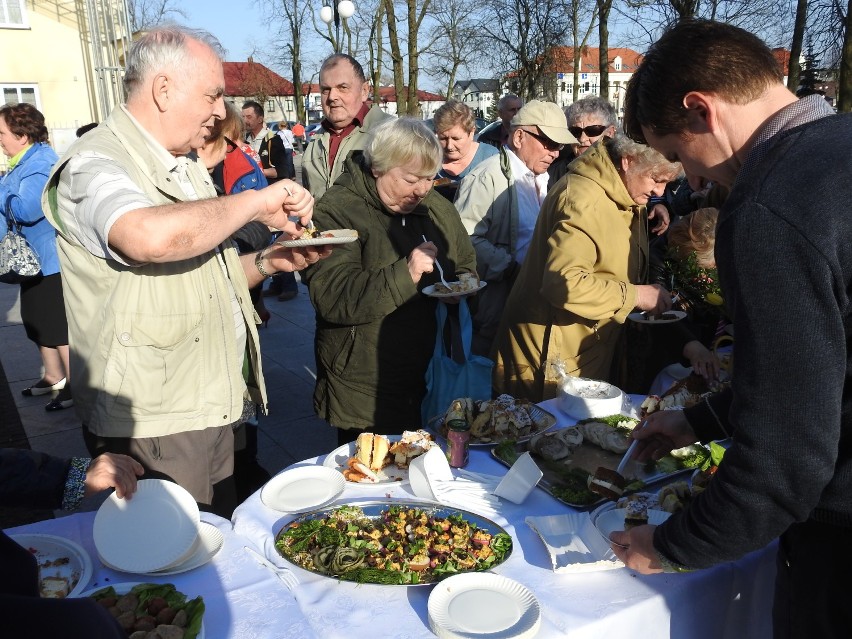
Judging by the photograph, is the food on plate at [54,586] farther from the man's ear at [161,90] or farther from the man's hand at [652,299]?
the man's hand at [652,299]

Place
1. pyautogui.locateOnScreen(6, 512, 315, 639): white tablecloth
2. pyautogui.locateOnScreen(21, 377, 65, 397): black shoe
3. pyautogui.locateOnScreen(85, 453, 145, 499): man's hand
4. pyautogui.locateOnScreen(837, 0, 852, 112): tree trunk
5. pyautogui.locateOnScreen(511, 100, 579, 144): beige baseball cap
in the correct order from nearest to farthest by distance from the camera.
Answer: pyautogui.locateOnScreen(6, 512, 315, 639): white tablecloth → pyautogui.locateOnScreen(85, 453, 145, 499): man's hand → pyautogui.locateOnScreen(511, 100, 579, 144): beige baseball cap → pyautogui.locateOnScreen(21, 377, 65, 397): black shoe → pyautogui.locateOnScreen(837, 0, 852, 112): tree trunk

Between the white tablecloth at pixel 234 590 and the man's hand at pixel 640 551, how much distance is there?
27.7 inches

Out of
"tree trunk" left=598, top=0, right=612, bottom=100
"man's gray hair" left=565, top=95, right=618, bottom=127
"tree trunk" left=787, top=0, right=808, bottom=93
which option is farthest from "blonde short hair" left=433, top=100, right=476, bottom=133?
"tree trunk" left=598, top=0, right=612, bottom=100

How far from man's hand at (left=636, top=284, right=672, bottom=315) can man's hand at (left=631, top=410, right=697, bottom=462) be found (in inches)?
40.9

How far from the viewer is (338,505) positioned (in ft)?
6.18

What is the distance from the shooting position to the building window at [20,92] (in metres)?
19.1

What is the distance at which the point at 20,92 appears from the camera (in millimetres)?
19250

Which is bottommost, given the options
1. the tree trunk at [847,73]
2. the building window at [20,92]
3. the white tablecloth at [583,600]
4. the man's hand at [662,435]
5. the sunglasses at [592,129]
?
the white tablecloth at [583,600]

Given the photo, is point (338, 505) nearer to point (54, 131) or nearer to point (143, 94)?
point (143, 94)

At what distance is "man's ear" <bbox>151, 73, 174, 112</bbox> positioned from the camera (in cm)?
195

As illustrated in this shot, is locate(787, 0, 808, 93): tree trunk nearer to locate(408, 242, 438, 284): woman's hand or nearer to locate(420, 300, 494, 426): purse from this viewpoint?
locate(420, 300, 494, 426): purse

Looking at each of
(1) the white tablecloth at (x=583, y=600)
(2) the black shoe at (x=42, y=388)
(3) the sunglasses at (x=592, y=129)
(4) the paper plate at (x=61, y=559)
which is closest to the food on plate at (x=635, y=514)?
(1) the white tablecloth at (x=583, y=600)

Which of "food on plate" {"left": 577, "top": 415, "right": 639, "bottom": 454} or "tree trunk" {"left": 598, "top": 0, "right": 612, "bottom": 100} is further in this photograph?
"tree trunk" {"left": 598, "top": 0, "right": 612, "bottom": 100}

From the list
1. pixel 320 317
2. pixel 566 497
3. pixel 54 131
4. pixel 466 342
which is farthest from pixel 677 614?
pixel 54 131
